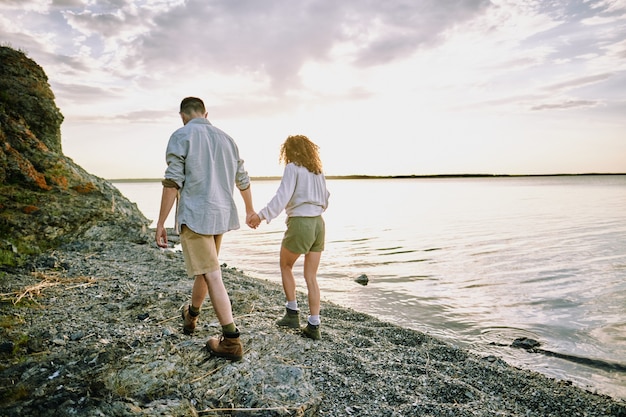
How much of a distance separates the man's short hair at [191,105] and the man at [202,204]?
13 centimetres

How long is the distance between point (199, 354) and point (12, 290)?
3265mm

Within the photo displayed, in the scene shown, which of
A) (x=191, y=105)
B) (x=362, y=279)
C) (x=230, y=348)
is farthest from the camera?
(x=362, y=279)

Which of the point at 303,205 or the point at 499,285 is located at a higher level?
the point at 303,205

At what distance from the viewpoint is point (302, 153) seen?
5125mm

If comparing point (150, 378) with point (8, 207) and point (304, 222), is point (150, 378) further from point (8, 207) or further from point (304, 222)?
point (8, 207)

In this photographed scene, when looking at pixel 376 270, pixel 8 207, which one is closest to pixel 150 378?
pixel 8 207

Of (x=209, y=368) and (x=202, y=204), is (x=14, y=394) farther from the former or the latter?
(x=202, y=204)

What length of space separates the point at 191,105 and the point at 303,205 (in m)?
1.70

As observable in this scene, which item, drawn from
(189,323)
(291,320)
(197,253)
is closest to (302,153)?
(197,253)

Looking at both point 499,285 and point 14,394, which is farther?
point 499,285

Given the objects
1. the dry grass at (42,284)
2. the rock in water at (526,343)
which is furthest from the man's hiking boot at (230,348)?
the rock in water at (526,343)

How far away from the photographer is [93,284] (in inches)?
255

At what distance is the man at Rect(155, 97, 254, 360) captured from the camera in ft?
13.5

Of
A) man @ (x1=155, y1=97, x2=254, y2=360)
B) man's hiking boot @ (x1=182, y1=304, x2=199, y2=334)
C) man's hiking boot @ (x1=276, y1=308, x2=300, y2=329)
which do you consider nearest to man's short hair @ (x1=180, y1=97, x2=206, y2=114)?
man @ (x1=155, y1=97, x2=254, y2=360)
